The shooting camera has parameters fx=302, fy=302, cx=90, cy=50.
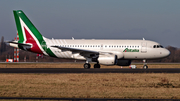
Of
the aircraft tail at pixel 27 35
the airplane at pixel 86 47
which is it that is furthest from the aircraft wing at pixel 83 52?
the aircraft tail at pixel 27 35

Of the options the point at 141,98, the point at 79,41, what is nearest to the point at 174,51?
the point at 79,41

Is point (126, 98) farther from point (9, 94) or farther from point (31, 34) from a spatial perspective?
point (31, 34)

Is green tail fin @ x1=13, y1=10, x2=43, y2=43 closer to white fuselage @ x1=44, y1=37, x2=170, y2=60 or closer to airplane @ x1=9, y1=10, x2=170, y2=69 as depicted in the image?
airplane @ x1=9, y1=10, x2=170, y2=69

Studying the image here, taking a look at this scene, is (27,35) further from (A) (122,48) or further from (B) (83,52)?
(A) (122,48)

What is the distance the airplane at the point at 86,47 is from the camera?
41.1m

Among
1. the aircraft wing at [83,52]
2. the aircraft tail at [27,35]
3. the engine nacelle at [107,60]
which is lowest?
the engine nacelle at [107,60]

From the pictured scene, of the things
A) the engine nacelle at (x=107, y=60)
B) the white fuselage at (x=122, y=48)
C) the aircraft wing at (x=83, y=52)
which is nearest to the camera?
the engine nacelle at (x=107, y=60)

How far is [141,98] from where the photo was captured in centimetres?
1518

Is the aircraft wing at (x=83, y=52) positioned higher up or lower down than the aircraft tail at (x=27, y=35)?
lower down

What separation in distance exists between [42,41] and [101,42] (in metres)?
8.39

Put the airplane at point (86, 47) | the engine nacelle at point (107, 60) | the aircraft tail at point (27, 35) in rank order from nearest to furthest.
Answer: the engine nacelle at point (107, 60) < the airplane at point (86, 47) < the aircraft tail at point (27, 35)

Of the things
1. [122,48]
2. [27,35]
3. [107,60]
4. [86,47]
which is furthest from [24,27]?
[122,48]

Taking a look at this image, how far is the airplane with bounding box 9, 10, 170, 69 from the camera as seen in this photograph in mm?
41094

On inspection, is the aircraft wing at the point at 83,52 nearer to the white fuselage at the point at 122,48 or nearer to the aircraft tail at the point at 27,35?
the white fuselage at the point at 122,48
